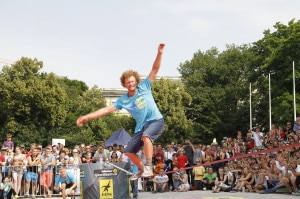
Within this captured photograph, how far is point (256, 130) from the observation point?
2212 cm

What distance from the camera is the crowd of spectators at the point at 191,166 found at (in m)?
18.3

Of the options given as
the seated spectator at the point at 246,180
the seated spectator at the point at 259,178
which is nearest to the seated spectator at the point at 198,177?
the seated spectator at the point at 246,180

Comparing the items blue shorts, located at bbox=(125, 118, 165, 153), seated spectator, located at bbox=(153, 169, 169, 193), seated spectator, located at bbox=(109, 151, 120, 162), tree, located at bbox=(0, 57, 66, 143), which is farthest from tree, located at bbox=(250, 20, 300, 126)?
blue shorts, located at bbox=(125, 118, 165, 153)

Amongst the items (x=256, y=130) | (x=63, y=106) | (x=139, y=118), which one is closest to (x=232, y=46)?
(x=63, y=106)

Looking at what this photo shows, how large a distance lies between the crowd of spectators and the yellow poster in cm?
147

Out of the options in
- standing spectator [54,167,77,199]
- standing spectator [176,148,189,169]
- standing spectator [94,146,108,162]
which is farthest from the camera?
standing spectator [176,148,189,169]

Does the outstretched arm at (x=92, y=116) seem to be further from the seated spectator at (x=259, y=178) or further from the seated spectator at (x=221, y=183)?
the seated spectator at (x=221, y=183)

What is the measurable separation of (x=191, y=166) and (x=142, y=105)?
8.93m

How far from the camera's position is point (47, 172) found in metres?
18.8

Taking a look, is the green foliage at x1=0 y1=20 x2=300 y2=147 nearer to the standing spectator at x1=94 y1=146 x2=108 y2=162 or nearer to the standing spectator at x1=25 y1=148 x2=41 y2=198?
the standing spectator at x1=94 y1=146 x2=108 y2=162

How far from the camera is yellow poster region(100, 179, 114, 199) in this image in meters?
16.0

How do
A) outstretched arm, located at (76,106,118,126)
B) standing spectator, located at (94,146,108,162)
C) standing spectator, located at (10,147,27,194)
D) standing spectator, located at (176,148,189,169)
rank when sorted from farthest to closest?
1. standing spectator, located at (176,148,189,169)
2. standing spectator, located at (94,146,108,162)
3. standing spectator, located at (10,147,27,194)
4. outstretched arm, located at (76,106,118,126)

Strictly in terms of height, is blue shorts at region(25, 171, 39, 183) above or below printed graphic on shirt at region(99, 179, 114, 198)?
above

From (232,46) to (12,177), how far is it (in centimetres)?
5414
